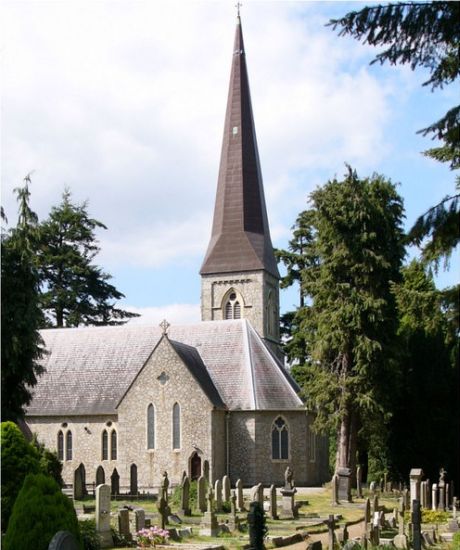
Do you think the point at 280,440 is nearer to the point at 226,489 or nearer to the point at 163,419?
the point at 163,419

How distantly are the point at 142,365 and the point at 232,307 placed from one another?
1084 centimetres

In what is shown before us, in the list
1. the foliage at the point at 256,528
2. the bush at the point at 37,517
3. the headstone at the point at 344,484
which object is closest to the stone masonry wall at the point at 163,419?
the headstone at the point at 344,484

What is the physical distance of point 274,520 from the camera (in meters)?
24.4

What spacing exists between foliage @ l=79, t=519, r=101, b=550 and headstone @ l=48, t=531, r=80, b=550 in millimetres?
4664

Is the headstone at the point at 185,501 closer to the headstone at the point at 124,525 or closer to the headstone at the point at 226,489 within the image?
the headstone at the point at 226,489

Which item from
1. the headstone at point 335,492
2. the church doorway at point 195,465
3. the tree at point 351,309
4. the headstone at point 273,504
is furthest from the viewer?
the church doorway at point 195,465

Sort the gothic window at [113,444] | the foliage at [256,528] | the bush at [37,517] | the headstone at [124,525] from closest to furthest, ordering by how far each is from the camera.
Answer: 1. the bush at [37,517]
2. the foliage at [256,528]
3. the headstone at [124,525]
4. the gothic window at [113,444]

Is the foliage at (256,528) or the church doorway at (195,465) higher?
the foliage at (256,528)

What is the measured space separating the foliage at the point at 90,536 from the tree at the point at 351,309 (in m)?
16.2

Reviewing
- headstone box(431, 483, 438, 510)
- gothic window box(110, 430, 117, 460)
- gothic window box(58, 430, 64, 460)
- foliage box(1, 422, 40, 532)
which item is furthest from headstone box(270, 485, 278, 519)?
gothic window box(58, 430, 64, 460)

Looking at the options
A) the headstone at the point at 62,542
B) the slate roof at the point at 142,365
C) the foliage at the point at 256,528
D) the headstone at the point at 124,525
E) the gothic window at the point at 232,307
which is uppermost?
the gothic window at the point at 232,307

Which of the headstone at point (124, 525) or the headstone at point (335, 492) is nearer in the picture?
the headstone at point (124, 525)

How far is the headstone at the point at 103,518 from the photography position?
1820 cm

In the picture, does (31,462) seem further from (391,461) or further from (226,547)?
(391,461)
